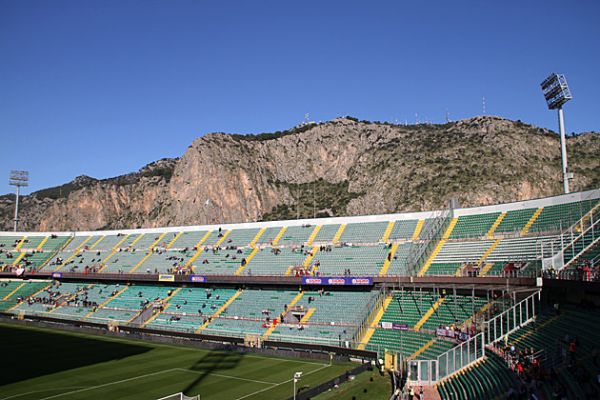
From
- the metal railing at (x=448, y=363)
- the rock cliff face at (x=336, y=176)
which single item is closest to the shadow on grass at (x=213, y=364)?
the metal railing at (x=448, y=363)

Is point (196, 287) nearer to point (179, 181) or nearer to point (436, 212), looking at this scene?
point (436, 212)

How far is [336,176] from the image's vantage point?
16100 cm

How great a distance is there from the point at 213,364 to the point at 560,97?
3534cm

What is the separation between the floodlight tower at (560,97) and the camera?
41062mm

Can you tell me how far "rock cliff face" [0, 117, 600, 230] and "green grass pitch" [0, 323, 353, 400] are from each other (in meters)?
87.4

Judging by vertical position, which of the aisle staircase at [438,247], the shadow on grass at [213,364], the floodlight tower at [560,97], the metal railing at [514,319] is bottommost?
the shadow on grass at [213,364]

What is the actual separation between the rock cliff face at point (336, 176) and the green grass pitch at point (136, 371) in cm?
8740

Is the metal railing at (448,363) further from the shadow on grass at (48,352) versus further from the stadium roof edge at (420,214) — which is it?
the shadow on grass at (48,352)

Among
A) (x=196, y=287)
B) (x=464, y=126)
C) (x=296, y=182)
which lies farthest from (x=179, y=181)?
(x=196, y=287)

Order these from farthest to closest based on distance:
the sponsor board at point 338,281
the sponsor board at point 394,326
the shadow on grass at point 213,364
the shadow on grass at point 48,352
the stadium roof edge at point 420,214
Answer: the sponsor board at point 338,281
the stadium roof edge at point 420,214
the sponsor board at point 394,326
the shadow on grass at point 48,352
the shadow on grass at point 213,364

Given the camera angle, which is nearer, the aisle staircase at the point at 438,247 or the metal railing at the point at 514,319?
the metal railing at the point at 514,319

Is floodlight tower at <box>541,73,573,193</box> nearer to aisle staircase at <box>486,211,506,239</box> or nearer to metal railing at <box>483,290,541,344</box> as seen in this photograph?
aisle staircase at <box>486,211,506,239</box>

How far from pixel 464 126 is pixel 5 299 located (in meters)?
121

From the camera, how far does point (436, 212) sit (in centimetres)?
4834
